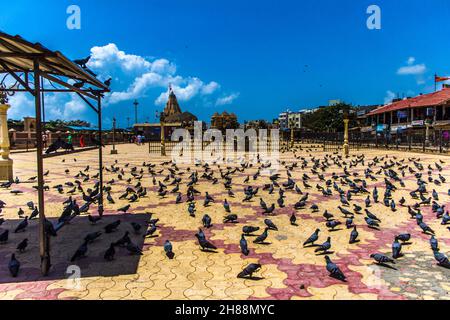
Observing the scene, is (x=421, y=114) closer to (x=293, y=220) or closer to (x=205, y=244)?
(x=293, y=220)

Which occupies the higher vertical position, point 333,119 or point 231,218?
point 333,119

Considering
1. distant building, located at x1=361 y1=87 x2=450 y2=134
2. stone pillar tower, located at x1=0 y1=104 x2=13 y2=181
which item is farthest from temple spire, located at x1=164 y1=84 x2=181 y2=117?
stone pillar tower, located at x1=0 y1=104 x2=13 y2=181

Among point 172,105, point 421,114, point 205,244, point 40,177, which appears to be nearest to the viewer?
point 40,177

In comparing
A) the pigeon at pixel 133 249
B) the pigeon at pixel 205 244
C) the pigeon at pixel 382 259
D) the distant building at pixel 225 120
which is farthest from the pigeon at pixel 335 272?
the distant building at pixel 225 120

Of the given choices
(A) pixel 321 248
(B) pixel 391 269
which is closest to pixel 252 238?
(A) pixel 321 248

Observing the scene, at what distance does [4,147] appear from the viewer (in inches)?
462

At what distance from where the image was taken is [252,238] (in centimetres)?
576

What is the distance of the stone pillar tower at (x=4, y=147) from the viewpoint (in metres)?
11.4

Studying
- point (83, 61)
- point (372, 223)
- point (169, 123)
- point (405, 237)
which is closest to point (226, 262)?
point (405, 237)

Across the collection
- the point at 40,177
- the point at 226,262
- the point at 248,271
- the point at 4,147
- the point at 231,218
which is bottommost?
the point at 226,262

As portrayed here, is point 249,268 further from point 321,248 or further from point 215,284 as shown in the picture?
point 321,248

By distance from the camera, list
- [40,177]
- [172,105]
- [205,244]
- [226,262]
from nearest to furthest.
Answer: [40,177] → [226,262] → [205,244] → [172,105]

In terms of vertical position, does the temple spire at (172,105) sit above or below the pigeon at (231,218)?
above

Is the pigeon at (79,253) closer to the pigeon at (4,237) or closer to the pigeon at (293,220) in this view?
the pigeon at (4,237)
